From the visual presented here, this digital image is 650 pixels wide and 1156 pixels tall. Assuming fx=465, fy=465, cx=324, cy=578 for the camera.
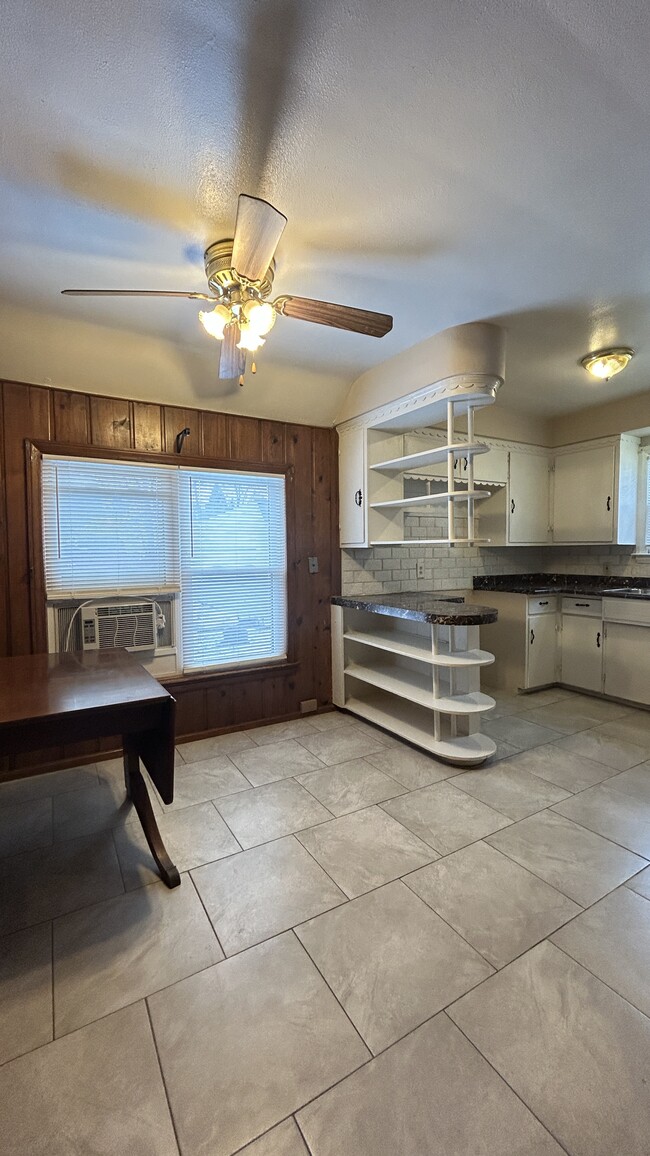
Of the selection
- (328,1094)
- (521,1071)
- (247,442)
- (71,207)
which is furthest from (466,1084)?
(247,442)

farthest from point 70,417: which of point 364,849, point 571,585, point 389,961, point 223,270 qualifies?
point 571,585

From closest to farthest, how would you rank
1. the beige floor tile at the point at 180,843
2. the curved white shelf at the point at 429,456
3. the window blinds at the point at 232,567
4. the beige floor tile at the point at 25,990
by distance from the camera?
1. the beige floor tile at the point at 25,990
2. the beige floor tile at the point at 180,843
3. the curved white shelf at the point at 429,456
4. the window blinds at the point at 232,567

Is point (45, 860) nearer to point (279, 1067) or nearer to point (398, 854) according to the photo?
point (279, 1067)

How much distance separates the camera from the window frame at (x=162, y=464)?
107 inches

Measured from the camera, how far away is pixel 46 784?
2.68 metres

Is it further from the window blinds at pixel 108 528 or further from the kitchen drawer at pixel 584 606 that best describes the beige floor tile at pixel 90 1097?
the kitchen drawer at pixel 584 606

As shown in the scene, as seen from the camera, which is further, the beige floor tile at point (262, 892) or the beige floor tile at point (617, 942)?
the beige floor tile at point (262, 892)

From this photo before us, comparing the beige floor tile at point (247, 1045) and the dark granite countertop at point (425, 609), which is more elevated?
the dark granite countertop at point (425, 609)

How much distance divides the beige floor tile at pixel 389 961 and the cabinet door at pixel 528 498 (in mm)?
3465

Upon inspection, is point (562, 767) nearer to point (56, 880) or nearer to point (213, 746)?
point (213, 746)

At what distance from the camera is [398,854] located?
2004mm

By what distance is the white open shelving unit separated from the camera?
283 cm

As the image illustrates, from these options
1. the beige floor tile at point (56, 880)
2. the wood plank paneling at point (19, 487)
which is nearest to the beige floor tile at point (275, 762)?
the beige floor tile at point (56, 880)

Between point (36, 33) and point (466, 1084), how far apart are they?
108 inches
